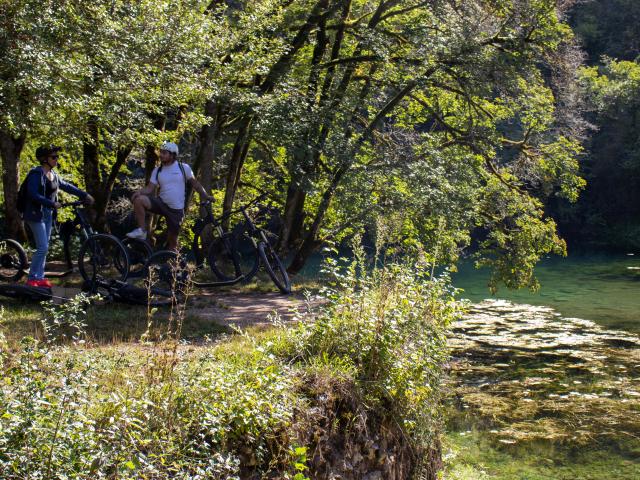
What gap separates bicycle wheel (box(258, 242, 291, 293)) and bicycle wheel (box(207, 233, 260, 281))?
13 cm

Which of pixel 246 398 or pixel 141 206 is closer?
pixel 246 398

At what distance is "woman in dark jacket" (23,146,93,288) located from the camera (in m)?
9.67

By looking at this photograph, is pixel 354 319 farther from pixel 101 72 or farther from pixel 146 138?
pixel 146 138

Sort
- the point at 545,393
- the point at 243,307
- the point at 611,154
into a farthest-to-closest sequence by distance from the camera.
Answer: the point at 611,154, the point at 545,393, the point at 243,307

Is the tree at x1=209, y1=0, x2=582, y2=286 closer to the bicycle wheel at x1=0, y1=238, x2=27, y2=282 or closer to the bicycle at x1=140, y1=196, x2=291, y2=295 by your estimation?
the bicycle at x1=140, y1=196, x2=291, y2=295

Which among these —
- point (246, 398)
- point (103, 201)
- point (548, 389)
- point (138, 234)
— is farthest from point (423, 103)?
point (246, 398)

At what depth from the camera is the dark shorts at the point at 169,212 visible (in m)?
10.3

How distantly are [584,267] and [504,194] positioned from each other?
17914mm

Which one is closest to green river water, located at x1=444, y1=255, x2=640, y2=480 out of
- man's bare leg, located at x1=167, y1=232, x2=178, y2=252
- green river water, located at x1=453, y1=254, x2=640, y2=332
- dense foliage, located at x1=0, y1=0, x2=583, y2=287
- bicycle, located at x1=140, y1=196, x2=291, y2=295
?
green river water, located at x1=453, y1=254, x2=640, y2=332

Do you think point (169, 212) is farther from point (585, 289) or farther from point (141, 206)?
point (585, 289)

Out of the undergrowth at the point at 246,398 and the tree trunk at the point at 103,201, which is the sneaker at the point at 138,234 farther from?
the tree trunk at the point at 103,201

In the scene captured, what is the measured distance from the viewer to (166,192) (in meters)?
10.3

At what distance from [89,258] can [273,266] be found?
2570mm

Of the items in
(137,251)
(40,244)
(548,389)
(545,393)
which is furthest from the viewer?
(548,389)
